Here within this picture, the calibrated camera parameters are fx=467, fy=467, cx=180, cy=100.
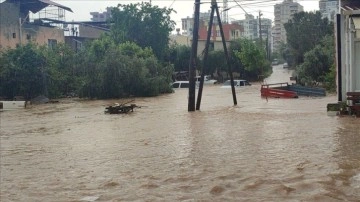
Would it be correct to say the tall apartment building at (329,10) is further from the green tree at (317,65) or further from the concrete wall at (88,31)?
the concrete wall at (88,31)

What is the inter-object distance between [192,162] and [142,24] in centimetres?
4687

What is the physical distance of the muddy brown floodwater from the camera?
7121 millimetres

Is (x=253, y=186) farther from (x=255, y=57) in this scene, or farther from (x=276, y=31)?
(x=276, y=31)

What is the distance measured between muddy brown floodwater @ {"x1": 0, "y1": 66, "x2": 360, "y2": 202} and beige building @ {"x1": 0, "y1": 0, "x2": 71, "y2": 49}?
2463cm

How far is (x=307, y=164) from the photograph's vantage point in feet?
28.0

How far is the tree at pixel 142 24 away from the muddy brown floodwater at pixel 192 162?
126ft

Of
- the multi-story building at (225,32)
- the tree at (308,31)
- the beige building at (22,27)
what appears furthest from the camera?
the multi-story building at (225,32)

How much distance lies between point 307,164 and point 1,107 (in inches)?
1021

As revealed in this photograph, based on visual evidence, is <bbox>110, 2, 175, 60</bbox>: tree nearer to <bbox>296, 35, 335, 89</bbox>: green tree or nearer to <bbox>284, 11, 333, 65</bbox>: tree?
<bbox>284, 11, 333, 65</bbox>: tree

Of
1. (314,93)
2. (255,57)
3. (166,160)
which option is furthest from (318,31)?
(166,160)

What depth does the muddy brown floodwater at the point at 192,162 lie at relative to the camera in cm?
712

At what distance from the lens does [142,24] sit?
55.2m

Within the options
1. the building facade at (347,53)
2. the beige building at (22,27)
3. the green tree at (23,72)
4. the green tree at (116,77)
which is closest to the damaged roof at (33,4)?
the beige building at (22,27)

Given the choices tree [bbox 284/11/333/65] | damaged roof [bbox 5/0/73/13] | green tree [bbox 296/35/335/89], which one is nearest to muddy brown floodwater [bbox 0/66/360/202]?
green tree [bbox 296/35/335/89]
